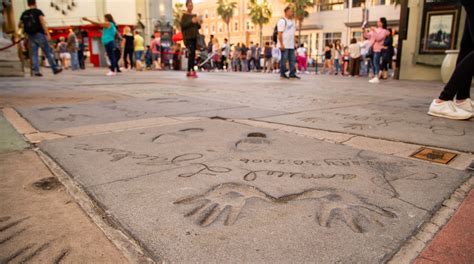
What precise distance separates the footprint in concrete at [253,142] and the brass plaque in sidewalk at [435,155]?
34.8 inches

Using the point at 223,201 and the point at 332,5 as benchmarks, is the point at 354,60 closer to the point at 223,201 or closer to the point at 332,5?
the point at 223,201

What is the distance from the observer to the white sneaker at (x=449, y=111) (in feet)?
10.5

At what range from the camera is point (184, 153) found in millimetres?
2072

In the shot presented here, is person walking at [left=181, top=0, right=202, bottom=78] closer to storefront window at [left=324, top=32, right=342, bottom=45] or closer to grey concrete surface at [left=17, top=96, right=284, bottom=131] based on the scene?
grey concrete surface at [left=17, top=96, right=284, bottom=131]

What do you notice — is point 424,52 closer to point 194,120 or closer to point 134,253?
A: point 194,120

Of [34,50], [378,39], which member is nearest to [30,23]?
[34,50]

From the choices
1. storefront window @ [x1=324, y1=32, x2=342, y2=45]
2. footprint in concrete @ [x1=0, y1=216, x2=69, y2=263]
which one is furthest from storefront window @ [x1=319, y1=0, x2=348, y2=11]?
footprint in concrete @ [x1=0, y1=216, x2=69, y2=263]

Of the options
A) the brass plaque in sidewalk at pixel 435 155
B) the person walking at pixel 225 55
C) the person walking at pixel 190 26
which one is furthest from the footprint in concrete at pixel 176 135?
the person walking at pixel 225 55

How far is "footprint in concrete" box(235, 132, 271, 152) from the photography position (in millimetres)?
2182

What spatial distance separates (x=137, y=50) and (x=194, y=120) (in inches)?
490

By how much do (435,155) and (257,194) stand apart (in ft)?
4.05

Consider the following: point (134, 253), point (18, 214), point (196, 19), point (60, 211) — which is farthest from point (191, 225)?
point (196, 19)
